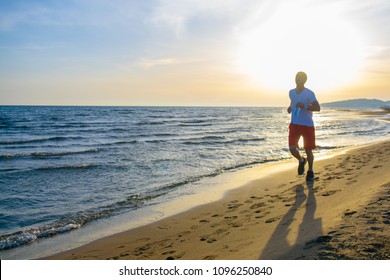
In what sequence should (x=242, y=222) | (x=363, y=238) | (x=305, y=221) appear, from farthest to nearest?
(x=242, y=222)
(x=305, y=221)
(x=363, y=238)

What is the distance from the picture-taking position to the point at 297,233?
3994 mm

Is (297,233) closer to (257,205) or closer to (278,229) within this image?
(278,229)

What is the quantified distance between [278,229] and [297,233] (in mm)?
431

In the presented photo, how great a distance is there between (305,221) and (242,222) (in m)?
1.11

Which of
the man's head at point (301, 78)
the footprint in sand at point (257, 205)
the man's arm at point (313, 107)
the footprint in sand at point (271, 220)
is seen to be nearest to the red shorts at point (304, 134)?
the man's arm at point (313, 107)

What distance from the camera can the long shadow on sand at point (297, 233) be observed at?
3352 mm

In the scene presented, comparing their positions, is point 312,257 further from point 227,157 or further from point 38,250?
point 227,157

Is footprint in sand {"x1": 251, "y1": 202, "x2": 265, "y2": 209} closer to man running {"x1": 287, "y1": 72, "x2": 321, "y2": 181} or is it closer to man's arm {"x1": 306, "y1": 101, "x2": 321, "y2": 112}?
man running {"x1": 287, "y1": 72, "x2": 321, "y2": 181}

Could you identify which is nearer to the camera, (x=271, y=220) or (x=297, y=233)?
(x=297, y=233)

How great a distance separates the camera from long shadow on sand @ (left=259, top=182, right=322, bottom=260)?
3352 mm

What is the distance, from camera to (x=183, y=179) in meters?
10.1

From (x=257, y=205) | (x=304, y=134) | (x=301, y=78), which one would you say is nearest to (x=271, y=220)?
(x=257, y=205)

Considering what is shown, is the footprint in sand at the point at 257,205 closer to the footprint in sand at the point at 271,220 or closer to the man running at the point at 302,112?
the footprint in sand at the point at 271,220
